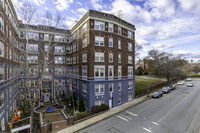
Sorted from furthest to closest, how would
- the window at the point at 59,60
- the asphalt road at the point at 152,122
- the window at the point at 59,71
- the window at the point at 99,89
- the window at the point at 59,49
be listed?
the window at the point at 59,71 → the window at the point at 59,60 → the window at the point at 59,49 → the window at the point at 99,89 → the asphalt road at the point at 152,122

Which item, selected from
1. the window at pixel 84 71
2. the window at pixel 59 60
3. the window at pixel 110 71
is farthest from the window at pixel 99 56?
the window at pixel 59 60

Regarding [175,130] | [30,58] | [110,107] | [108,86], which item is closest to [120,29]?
[108,86]

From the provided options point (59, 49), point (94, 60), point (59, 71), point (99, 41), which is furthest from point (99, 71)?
point (59, 49)

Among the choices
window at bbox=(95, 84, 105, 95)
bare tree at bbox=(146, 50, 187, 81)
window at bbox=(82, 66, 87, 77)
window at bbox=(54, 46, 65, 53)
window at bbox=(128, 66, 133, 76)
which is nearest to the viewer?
window at bbox=(95, 84, 105, 95)

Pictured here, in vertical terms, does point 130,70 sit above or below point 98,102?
above

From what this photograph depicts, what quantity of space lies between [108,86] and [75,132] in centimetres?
1014

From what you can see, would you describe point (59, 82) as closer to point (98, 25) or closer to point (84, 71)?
point (84, 71)

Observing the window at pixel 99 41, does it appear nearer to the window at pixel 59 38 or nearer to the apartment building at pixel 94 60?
the apartment building at pixel 94 60

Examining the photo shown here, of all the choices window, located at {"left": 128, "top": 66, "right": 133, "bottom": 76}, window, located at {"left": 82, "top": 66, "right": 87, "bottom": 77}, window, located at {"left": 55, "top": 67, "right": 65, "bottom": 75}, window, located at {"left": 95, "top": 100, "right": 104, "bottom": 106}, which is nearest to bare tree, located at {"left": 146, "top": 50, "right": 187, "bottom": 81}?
window, located at {"left": 128, "top": 66, "right": 133, "bottom": 76}

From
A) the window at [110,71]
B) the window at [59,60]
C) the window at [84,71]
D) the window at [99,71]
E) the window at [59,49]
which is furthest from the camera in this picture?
the window at [59,60]

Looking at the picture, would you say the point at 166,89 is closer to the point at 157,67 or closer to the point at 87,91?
the point at 157,67

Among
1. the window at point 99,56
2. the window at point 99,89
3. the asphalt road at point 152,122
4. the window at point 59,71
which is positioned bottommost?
the asphalt road at point 152,122

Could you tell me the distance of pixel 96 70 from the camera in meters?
21.2

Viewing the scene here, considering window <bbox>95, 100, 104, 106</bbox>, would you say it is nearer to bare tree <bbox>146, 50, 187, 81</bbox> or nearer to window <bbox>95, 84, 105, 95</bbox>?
window <bbox>95, 84, 105, 95</bbox>
